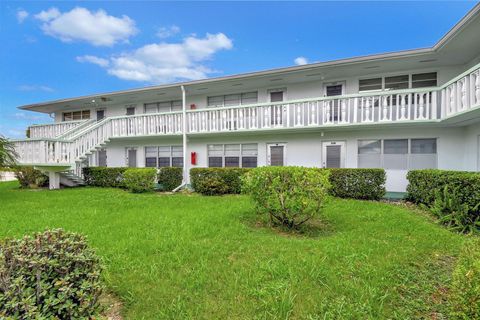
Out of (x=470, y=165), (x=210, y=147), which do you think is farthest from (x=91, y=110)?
(x=470, y=165)

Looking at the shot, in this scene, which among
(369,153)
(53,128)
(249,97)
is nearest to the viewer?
(369,153)

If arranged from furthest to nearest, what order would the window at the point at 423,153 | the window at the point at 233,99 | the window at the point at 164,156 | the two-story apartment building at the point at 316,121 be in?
the window at the point at 164,156, the window at the point at 233,99, the window at the point at 423,153, the two-story apartment building at the point at 316,121

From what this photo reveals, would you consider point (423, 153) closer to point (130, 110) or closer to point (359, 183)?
point (359, 183)

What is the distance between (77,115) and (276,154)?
54.7 feet

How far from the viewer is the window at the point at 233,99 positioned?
14.9m

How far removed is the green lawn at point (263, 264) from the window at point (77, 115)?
14.7 metres

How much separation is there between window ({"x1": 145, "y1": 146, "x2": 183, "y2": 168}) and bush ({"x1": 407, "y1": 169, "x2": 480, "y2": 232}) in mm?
A: 12558

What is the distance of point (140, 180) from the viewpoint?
12.8m

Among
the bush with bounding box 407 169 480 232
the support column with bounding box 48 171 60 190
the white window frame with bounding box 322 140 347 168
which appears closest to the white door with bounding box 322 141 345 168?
the white window frame with bounding box 322 140 347 168

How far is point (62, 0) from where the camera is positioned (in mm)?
12844

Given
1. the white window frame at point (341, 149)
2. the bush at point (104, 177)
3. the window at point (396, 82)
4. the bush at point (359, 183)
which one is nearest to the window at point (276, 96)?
the white window frame at point (341, 149)

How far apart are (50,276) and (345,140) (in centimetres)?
1233

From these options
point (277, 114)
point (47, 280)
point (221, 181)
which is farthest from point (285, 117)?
point (47, 280)

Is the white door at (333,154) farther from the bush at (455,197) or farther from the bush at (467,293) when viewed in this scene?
the bush at (467,293)
